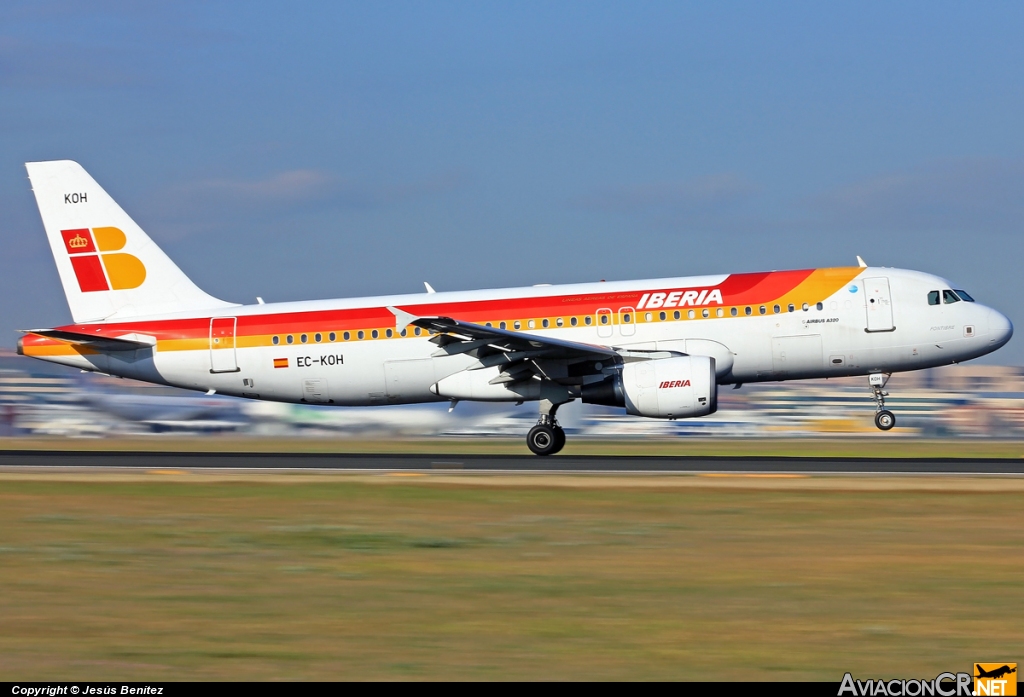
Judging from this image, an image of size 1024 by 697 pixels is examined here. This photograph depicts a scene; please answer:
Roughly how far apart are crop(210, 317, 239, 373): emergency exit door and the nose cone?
1893 cm

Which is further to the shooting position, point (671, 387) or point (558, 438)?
point (558, 438)

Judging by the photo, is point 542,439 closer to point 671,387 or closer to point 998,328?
point 671,387

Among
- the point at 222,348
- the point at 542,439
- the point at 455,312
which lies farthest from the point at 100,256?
the point at 542,439

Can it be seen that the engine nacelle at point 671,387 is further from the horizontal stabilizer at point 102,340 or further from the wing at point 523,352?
the horizontal stabilizer at point 102,340

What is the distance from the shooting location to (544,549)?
15.7m

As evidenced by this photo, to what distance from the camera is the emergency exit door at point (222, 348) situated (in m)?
30.8

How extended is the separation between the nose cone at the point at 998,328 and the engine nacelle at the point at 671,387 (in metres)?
7.15

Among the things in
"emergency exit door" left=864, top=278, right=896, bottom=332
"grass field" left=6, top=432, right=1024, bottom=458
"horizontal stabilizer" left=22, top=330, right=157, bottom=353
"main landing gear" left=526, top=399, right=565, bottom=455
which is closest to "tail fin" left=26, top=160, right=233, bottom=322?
"horizontal stabilizer" left=22, top=330, right=157, bottom=353

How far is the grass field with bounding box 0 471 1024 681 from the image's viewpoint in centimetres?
1012

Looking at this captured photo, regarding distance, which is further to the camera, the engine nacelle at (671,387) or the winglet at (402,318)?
the winglet at (402,318)

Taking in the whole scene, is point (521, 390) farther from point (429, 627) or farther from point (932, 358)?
point (429, 627)

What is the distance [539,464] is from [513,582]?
45.7 feet

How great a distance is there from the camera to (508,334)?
27.7 meters

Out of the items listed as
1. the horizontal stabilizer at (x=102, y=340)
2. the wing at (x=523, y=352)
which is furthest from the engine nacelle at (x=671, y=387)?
the horizontal stabilizer at (x=102, y=340)
